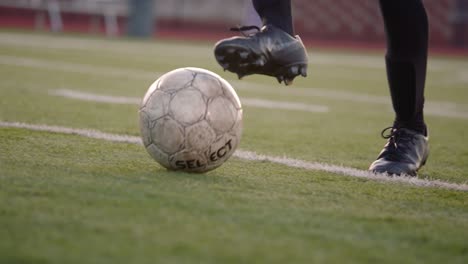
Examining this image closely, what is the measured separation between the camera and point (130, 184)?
8.93ft

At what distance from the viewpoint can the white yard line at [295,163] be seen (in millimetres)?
3248

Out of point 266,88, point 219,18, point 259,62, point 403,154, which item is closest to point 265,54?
point 259,62

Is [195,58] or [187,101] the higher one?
[187,101]

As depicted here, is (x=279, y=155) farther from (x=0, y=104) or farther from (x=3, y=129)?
(x=0, y=104)

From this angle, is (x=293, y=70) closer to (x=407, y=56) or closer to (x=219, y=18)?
(x=407, y=56)

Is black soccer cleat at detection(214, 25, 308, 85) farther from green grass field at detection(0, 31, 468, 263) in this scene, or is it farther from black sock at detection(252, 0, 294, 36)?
green grass field at detection(0, 31, 468, 263)

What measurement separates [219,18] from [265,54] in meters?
22.3

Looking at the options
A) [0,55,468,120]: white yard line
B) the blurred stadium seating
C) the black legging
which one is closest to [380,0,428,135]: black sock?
the black legging

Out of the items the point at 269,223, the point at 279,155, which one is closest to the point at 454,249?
the point at 269,223

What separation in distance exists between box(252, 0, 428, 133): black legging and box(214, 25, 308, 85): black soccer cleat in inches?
4.2

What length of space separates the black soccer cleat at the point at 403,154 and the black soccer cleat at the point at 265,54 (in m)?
0.52

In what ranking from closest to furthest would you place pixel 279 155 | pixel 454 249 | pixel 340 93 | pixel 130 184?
pixel 454 249 < pixel 130 184 < pixel 279 155 < pixel 340 93

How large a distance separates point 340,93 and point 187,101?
5303mm

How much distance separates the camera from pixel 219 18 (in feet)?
82.6
